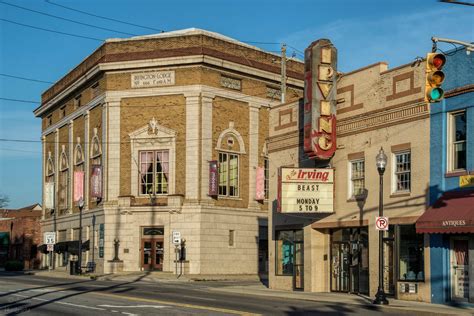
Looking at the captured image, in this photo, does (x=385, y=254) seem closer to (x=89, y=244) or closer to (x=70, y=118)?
(x=89, y=244)

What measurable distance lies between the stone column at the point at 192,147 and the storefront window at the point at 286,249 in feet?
54.4

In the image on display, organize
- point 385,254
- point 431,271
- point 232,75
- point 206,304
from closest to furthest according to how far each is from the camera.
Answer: point 206,304, point 431,271, point 385,254, point 232,75

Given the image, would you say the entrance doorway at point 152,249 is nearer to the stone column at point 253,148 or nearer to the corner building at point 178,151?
the corner building at point 178,151

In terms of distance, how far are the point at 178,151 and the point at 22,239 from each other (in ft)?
103

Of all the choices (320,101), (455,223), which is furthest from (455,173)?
(320,101)

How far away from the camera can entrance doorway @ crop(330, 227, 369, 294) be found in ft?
95.3

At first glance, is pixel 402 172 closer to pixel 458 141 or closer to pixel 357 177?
pixel 357 177

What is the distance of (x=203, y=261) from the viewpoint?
162 ft

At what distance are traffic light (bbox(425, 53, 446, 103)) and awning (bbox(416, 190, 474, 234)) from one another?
7.62 m

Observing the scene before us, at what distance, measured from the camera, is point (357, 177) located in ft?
96.5

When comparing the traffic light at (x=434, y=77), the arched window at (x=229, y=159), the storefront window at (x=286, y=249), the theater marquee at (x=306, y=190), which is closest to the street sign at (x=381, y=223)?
the theater marquee at (x=306, y=190)

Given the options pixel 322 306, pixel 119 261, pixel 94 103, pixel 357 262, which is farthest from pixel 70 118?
pixel 322 306

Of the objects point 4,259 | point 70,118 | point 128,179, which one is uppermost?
point 70,118

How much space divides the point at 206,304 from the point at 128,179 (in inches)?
1183
